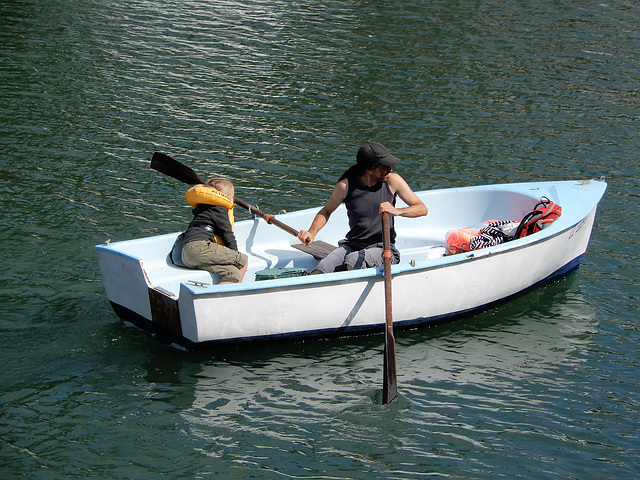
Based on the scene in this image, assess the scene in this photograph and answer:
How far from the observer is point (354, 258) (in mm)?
7598

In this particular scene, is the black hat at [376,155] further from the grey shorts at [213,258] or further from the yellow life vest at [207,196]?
the grey shorts at [213,258]

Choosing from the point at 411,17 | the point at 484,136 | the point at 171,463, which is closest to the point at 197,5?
the point at 411,17

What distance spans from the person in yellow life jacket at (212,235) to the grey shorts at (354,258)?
798 mm

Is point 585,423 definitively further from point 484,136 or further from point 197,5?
point 197,5

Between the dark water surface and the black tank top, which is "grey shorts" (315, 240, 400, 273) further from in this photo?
the dark water surface

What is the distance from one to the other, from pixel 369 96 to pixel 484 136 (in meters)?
2.58

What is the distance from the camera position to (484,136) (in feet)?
42.7

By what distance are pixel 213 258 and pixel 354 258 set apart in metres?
1.28

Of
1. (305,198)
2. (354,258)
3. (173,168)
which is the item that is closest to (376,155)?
(354,258)

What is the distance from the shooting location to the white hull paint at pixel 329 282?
690 cm

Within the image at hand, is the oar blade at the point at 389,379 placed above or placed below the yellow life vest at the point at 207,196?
below

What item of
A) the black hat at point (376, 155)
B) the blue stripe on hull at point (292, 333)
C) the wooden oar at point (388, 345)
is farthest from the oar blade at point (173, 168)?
the wooden oar at point (388, 345)

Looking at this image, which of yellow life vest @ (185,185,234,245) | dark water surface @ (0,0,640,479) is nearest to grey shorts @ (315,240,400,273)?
dark water surface @ (0,0,640,479)

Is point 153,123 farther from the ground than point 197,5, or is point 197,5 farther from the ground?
point 197,5
